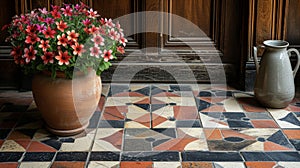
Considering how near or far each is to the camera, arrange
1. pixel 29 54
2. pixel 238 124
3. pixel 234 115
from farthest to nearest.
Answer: pixel 234 115
pixel 238 124
pixel 29 54

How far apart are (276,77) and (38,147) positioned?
1.51 metres

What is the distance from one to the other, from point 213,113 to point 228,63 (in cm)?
65

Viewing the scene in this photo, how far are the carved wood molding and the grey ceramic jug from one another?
228mm

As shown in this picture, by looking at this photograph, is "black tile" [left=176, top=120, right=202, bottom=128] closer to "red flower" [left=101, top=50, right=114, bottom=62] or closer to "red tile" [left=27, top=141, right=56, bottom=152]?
"red flower" [left=101, top=50, right=114, bottom=62]

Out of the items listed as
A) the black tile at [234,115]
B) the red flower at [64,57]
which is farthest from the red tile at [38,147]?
the black tile at [234,115]

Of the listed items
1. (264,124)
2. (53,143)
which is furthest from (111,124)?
(264,124)

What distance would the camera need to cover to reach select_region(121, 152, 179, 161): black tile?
Result: 2578 mm

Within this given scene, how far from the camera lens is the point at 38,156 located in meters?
2.62

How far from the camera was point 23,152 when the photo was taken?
2.66 meters

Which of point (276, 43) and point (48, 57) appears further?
point (276, 43)

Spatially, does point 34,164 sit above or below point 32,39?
below

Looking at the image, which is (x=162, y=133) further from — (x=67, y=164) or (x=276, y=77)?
(x=276, y=77)

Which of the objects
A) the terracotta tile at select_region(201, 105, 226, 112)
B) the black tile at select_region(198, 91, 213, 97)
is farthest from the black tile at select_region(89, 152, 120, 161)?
the black tile at select_region(198, 91, 213, 97)

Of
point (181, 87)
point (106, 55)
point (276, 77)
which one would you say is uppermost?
point (106, 55)
